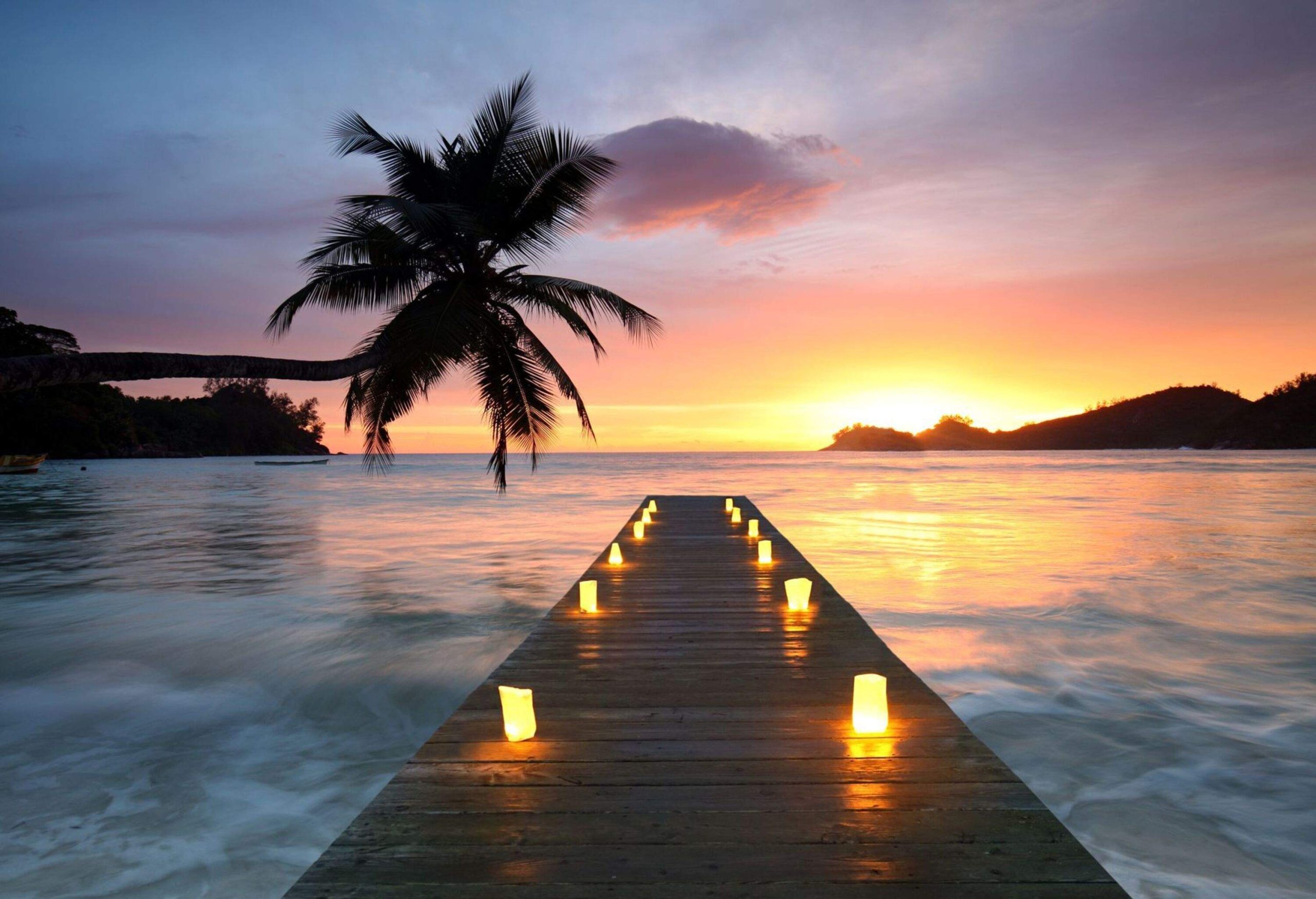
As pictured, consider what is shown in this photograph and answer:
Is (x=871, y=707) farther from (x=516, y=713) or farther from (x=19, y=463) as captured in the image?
(x=19, y=463)

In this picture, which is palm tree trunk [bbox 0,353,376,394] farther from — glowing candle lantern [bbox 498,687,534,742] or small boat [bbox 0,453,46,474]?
small boat [bbox 0,453,46,474]

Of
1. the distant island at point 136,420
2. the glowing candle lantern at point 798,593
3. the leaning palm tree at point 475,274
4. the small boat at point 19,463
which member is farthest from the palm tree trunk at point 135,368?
the small boat at point 19,463

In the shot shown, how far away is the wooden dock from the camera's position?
98.5 inches

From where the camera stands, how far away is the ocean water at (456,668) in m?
4.83

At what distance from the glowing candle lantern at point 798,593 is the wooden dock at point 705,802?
5.23ft

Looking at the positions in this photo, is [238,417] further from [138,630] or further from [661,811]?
[661,811]

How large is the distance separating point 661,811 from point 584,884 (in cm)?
56

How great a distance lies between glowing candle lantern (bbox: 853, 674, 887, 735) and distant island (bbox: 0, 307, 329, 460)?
1852 inches

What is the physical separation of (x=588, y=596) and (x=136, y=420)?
4211 inches

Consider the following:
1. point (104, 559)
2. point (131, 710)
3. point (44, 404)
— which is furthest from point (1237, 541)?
point (44, 404)

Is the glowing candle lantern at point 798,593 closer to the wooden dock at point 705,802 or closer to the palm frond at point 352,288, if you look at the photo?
the wooden dock at point 705,802

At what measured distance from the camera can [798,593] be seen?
696cm

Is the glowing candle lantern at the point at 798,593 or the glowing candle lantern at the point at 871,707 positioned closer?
the glowing candle lantern at the point at 871,707

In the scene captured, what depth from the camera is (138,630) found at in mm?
10867
